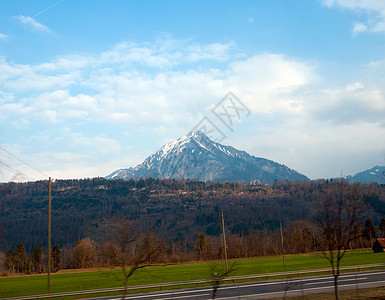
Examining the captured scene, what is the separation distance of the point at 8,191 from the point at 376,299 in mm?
25906

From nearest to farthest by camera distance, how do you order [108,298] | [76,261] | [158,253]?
[158,253], [108,298], [76,261]

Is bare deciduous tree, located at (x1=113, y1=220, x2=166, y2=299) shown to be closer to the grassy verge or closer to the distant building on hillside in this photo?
the grassy verge

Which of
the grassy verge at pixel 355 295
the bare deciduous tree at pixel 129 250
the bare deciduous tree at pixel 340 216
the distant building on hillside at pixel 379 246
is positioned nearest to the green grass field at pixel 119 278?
the grassy verge at pixel 355 295

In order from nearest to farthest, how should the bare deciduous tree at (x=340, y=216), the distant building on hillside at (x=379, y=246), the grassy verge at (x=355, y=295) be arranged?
the bare deciduous tree at (x=340, y=216), the grassy verge at (x=355, y=295), the distant building on hillside at (x=379, y=246)

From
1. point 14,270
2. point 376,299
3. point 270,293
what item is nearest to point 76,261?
point 14,270

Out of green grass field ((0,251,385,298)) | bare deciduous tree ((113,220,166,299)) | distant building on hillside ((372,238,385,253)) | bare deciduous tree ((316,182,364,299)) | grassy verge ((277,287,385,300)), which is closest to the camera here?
bare deciduous tree ((113,220,166,299))

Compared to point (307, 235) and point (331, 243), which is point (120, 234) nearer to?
point (331, 243)

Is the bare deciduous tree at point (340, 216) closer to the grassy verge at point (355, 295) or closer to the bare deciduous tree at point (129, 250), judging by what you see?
the grassy verge at point (355, 295)

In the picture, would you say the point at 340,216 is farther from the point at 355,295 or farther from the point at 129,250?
the point at 129,250

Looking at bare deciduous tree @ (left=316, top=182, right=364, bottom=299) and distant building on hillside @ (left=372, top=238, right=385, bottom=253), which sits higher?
bare deciduous tree @ (left=316, top=182, right=364, bottom=299)

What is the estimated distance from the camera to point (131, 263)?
17656mm

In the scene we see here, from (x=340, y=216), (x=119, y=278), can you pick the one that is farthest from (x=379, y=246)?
(x=340, y=216)

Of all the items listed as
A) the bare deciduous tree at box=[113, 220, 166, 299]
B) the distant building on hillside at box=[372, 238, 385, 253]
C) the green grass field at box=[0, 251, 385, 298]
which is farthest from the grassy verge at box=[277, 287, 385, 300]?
the distant building on hillside at box=[372, 238, 385, 253]

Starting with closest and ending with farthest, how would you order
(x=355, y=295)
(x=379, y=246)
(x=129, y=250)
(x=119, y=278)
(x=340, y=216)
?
(x=129, y=250) < (x=340, y=216) < (x=355, y=295) < (x=119, y=278) < (x=379, y=246)
